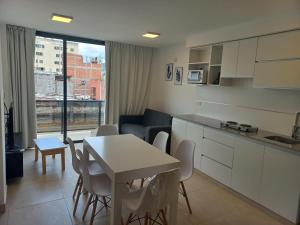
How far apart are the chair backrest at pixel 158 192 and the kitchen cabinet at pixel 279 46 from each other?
2.05 meters

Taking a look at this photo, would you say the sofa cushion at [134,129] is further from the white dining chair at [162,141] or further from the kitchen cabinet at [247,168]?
the kitchen cabinet at [247,168]

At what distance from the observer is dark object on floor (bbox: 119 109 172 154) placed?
4.25m

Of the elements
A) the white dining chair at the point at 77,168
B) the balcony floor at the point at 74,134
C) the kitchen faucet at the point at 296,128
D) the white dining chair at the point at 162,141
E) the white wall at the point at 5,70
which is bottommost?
the balcony floor at the point at 74,134

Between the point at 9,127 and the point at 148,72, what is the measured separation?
3.50m

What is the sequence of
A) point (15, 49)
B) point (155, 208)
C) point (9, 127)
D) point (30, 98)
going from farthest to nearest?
point (30, 98) < point (15, 49) < point (9, 127) < point (155, 208)

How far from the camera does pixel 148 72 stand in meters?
5.70

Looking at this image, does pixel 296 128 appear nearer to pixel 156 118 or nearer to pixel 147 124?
pixel 156 118

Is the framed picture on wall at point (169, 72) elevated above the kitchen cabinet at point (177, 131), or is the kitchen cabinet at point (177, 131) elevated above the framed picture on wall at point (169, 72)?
the framed picture on wall at point (169, 72)

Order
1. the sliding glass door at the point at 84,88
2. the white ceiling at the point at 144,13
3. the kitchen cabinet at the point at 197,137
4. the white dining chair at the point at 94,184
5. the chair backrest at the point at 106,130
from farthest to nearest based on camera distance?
1. the sliding glass door at the point at 84,88
2. the kitchen cabinet at the point at 197,137
3. the chair backrest at the point at 106,130
4. the white ceiling at the point at 144,13
5. the white dining chair at the point at 94,184

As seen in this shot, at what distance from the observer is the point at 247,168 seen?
2.84m

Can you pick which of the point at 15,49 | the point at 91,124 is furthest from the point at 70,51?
the point at 91,124

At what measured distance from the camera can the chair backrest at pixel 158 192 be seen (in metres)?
1.77

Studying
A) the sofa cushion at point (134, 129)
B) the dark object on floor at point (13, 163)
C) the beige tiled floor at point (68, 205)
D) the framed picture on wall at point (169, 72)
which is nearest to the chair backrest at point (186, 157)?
the beige tiled floor at point (68, 205)

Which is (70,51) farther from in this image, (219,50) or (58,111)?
(219,50)
